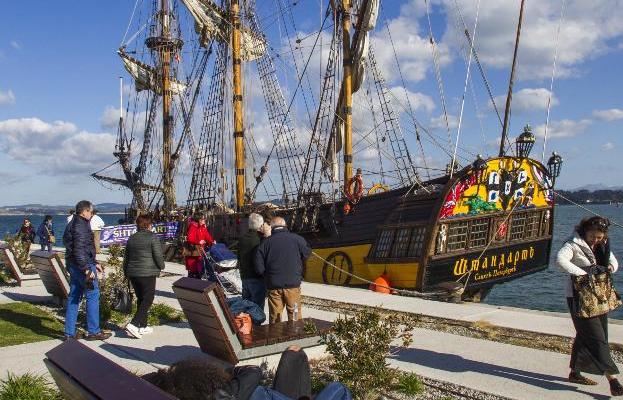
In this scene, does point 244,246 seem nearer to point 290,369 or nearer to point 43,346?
point 43,346

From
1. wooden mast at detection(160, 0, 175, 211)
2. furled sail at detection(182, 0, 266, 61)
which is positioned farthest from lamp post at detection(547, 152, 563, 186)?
wooden mast at detection(160, 0, 175, 211)

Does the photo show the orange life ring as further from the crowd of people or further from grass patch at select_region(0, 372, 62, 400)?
grass patch at select_region(0, 372, 62, 400)

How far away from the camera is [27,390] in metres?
4.73

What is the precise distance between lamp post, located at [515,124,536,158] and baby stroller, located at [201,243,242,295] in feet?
28.9

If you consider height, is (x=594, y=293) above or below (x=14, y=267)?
above

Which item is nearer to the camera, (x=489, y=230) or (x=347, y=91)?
(x=489, y=230)

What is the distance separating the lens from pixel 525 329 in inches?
294

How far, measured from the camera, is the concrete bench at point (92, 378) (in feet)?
7.97

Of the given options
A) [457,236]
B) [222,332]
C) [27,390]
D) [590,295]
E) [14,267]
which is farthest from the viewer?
[457,236]

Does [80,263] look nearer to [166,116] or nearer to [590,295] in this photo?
[590,295]

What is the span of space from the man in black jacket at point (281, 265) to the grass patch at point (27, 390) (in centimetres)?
221

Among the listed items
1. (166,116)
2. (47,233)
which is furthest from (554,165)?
(166,116)

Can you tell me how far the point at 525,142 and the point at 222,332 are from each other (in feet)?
39.9

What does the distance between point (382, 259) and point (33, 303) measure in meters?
8.22
